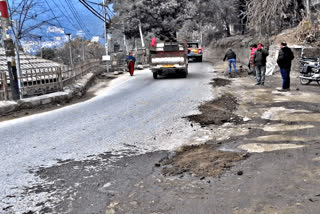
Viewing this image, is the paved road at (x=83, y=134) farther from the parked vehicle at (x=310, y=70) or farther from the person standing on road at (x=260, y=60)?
the parked vehicle at (x=310, y=70)

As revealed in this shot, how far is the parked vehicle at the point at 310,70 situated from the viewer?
13.2 metres

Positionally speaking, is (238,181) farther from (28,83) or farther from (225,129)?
(28,83)

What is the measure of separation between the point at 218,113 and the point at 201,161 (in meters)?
3.82

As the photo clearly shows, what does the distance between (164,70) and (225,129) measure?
12580mm

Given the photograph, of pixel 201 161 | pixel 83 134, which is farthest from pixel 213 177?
pixel 83 134

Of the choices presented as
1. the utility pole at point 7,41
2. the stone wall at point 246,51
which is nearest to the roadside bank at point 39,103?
the utility pole at point 7,41

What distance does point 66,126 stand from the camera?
321 inches

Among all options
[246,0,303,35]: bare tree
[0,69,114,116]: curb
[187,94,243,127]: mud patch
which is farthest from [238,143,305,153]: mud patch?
[246,0,303,35]: bare tree

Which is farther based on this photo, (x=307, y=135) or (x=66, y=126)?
(x=66, y=126)

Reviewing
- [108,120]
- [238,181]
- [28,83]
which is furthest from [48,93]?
[238,181]

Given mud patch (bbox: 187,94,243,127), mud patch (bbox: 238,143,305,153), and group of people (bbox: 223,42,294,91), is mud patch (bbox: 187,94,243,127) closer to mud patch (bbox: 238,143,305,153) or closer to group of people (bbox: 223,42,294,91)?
mud patch (bbox: 238,143,305,153)

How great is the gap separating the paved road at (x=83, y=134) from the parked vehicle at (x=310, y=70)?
484cm

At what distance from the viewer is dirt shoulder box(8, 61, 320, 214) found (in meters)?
3.78

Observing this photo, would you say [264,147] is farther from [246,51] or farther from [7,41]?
[246,51]
